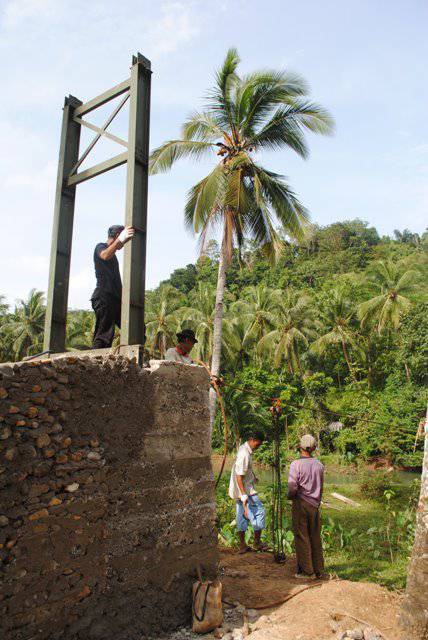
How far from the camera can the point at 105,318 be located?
4.97 meters

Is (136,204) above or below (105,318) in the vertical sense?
above

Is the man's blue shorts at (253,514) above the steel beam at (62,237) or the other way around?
the other way around

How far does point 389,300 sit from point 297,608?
27.2m

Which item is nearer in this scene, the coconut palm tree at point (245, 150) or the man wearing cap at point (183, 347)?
the man wearing cap at point (183, 347)

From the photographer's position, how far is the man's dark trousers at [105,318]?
4965 mm

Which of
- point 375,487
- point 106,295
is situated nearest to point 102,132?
point 106,295

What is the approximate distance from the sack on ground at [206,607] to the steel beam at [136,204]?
7.63 ft

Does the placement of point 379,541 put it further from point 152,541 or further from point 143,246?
point 143,246

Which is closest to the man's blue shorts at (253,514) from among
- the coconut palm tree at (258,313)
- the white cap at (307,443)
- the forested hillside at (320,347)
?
the white cap at (307,443)

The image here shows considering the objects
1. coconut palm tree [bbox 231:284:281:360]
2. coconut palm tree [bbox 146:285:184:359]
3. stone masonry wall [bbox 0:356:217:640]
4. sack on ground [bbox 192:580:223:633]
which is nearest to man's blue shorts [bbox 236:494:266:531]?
stone masonry wall [bbox 0:356:217:640]

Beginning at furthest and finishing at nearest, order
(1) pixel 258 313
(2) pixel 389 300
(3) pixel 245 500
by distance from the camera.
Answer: (1) pixel 258 313 → (2) pixel 389 300 → (3) pixel 245 500

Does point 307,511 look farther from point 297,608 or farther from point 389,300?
point 389,300

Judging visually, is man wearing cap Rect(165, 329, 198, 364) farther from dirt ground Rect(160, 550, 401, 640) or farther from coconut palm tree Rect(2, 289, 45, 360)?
coconut palm tree Rect(2, 289, 45, 360)

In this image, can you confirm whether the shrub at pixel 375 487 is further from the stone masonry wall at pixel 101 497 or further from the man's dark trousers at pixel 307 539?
the stone masonry wall at pixel 101 497
